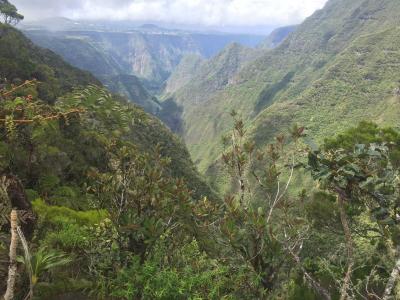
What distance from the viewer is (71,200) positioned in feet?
50.5

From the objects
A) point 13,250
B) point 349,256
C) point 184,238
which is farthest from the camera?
point 184,238

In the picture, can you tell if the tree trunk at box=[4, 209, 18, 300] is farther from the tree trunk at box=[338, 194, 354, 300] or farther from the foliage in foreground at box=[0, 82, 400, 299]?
the tree trunk at box=[338, 194, 354, 300]

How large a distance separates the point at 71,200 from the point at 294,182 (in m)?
124

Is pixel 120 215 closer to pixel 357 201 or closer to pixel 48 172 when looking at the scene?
pixel 357 201

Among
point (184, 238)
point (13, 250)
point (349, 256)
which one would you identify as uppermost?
point (13, 250)

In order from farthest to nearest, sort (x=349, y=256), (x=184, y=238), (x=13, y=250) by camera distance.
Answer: (x=184, y=238), (x=349, y=256), (x=13, y=250)

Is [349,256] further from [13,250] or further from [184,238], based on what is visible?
[13,250]

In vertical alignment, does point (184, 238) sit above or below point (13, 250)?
below

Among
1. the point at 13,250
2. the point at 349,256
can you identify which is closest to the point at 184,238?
the point at 349,256

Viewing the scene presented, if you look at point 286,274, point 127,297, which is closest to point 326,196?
point 286,274

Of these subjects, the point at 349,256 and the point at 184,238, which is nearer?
the point at 349,256

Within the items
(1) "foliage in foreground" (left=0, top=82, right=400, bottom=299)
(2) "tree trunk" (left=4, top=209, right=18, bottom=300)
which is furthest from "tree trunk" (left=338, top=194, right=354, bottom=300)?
(2) "tree trunk" (left=4, top=209, right=18, bottom=300)

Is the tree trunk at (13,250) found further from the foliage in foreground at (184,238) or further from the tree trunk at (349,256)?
the tree trunk at (349,256)

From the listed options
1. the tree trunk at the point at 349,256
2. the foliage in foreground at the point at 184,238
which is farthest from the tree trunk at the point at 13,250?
the tree trunk at the point at 349,256
